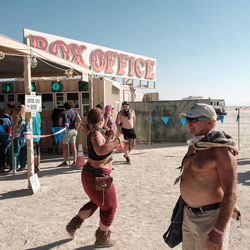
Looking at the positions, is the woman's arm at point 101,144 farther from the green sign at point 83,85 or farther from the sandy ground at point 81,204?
the green sign at point 83,85

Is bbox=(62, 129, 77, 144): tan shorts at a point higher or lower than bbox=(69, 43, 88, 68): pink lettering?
→ lower

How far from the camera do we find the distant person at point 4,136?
7.05 metres

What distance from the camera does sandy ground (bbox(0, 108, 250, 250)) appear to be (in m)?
3.38

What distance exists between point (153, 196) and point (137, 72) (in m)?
18.9

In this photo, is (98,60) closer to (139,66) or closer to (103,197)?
(139,66)

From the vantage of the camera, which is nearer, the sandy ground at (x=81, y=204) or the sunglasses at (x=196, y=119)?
the sunglasses at (x=196, y=119)

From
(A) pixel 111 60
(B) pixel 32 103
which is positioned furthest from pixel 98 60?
(B) pixel 32 103

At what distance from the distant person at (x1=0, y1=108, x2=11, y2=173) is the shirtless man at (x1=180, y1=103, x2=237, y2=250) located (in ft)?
20.9

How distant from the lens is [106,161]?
3082 mm

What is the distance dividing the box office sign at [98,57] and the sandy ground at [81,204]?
1094 cm

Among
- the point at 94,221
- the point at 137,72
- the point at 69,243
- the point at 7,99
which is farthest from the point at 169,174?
the point at 137,72

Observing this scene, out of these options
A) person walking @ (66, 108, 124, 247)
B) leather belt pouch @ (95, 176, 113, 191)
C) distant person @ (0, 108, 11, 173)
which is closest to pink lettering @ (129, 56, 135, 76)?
distant person @ (0, 108, 11, 173)

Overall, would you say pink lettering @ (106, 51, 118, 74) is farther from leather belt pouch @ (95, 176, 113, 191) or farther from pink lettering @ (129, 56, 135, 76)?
leather belt pouch @ (95, 176, 113, 191)

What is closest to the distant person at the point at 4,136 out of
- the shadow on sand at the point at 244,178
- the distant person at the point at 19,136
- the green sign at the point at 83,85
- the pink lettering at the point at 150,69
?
the distant person at the point at 19,136
